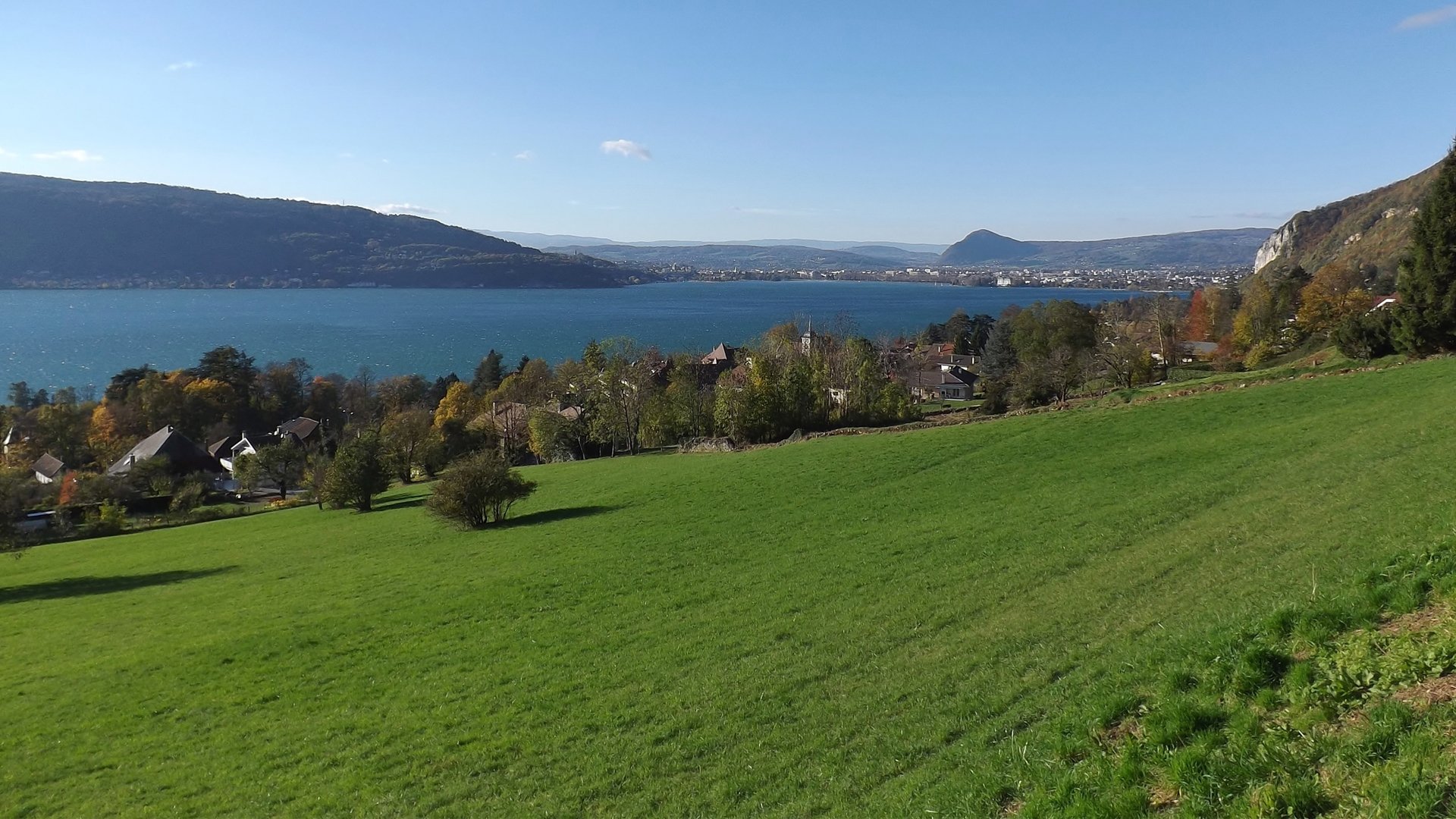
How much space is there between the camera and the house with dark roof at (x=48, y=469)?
65062mm

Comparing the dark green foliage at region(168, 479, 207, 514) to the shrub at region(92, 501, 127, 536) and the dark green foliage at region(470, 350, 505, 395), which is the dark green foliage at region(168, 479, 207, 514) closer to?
the shrub at region(92, 501, 127, 536)

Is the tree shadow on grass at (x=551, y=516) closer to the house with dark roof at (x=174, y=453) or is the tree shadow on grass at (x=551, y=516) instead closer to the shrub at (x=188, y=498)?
the shrub at (x=188, y=498)

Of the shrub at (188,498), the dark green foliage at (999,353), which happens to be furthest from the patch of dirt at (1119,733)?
the dark green foliage at (999,353)

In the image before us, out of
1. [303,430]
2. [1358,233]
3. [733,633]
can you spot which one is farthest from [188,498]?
[1358,233]

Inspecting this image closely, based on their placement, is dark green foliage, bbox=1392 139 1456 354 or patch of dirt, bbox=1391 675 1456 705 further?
dark green foliage, bbox=1392 139 1456 354

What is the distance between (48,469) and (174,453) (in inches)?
511

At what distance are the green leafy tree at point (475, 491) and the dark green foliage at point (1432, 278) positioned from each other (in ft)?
127

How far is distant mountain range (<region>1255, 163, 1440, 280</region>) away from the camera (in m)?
114

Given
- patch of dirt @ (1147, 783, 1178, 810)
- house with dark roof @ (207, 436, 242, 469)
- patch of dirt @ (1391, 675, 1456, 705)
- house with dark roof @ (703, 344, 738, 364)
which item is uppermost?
patch of dirt @ (1391, 675, 1456, 705)

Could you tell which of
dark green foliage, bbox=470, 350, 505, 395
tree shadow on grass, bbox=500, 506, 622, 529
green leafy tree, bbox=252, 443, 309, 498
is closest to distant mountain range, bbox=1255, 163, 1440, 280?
dark green foliage, bbox=470, 350, 505, 395

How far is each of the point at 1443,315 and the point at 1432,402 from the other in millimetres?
17672

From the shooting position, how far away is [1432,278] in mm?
33750

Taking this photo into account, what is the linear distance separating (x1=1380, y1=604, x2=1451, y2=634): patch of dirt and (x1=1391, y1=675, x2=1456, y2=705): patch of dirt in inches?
30.9

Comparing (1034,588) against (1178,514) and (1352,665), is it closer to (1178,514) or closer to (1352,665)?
(1178,514)
